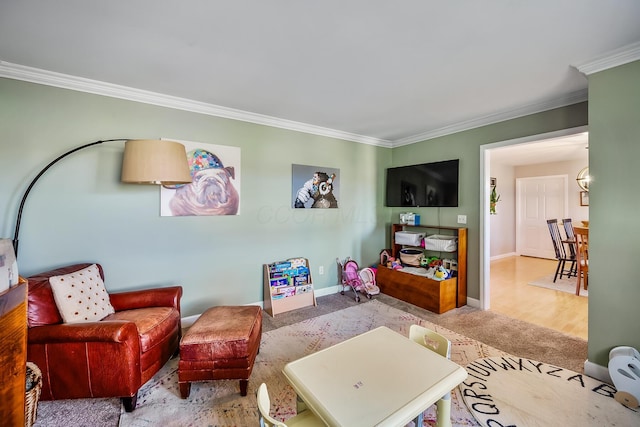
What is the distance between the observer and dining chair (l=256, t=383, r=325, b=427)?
91 centimetres

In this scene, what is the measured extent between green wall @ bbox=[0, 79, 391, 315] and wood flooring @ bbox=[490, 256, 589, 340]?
7.86 ft

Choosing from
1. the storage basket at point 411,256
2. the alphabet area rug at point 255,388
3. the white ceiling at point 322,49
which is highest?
the white ceiling at point 322,49

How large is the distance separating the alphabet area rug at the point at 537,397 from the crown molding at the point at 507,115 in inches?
99.8

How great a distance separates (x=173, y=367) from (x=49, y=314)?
962 mm

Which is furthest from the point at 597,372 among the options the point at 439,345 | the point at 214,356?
the point at 214,356

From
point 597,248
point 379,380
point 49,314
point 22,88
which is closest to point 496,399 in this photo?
point 379,380

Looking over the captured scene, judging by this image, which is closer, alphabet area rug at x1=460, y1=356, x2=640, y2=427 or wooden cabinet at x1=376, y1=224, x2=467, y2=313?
alphabet area rug at x1=460, y1=356, x2=640, y2=427

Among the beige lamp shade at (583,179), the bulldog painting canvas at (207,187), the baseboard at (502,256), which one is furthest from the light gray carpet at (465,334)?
the beige lamp shade at (583,179)

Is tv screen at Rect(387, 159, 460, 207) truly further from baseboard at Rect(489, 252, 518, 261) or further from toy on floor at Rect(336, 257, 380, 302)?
baseboard at Rect(489, 252, 518, 261)

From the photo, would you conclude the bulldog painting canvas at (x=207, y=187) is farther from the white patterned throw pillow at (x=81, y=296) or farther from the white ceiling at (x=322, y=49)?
the white patterned throw pillow at (x=81, y=296)

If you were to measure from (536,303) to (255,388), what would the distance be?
3.79m

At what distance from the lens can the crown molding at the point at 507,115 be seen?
8.57 ft

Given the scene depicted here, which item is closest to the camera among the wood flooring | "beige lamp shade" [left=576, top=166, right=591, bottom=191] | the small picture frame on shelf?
the wood flooring

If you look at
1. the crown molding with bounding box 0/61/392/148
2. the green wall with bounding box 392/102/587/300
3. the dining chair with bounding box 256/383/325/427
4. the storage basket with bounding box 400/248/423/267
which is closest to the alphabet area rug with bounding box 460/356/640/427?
the dining chair with bounding box 256/383/325/427
